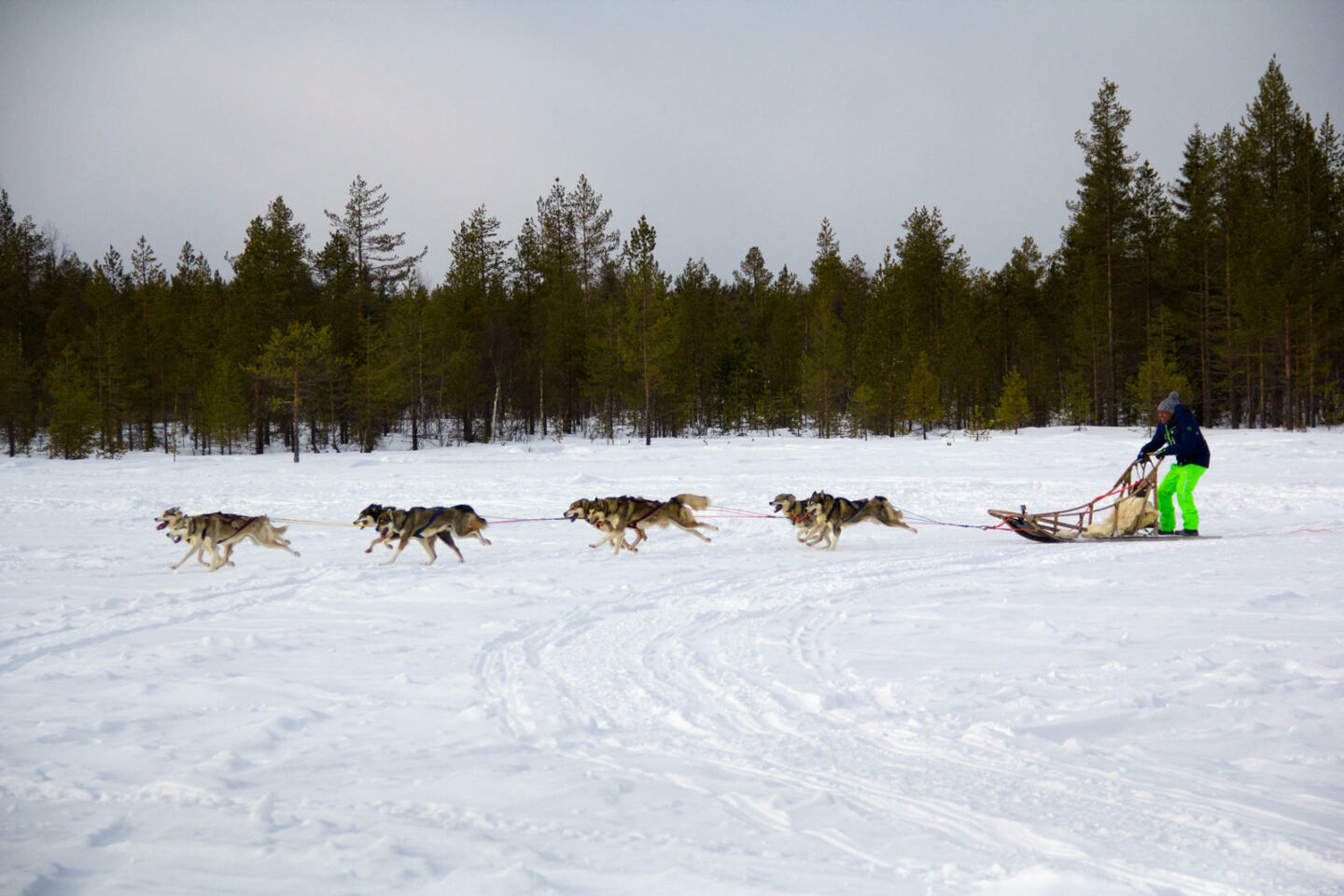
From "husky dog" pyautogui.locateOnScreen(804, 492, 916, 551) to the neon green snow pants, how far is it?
3173 mm

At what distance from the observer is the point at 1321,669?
439 centimetres

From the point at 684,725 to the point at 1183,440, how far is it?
839 centimetres

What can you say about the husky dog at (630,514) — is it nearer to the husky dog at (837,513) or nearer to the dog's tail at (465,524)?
the dog's tail at (465,524)

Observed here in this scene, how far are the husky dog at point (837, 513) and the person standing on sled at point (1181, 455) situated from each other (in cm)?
307

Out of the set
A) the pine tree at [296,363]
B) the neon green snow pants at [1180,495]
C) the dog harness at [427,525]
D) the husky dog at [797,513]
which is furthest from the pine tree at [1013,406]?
the dog harness at [427,525]

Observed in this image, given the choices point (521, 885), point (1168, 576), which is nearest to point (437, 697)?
point (521, 885)

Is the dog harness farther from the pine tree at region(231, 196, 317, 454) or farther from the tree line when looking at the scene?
the pine tree at region(231, 196, 317, 454)

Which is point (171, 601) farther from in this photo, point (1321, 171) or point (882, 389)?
point (1321, 171)

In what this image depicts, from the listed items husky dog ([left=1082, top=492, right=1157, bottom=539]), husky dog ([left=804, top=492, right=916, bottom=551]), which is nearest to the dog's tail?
husky dog ([left=804, top=492, right=916, bottom=551])

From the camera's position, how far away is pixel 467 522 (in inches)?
368

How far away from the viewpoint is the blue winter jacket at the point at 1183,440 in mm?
9500

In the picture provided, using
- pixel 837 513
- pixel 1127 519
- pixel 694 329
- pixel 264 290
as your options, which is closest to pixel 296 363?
pixel 264 290

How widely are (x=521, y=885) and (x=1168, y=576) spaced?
687cm

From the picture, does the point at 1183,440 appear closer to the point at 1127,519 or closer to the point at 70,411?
the point at 1127,519
